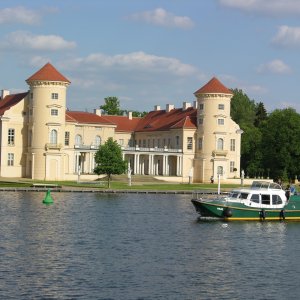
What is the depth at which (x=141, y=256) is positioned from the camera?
39.5m

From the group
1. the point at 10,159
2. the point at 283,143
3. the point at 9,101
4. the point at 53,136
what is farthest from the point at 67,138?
the point at 283,143

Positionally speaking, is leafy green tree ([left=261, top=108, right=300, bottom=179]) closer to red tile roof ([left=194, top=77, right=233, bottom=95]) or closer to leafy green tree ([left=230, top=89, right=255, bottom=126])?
red tile roof ([left=194, top=77, right=233, bottom=95])

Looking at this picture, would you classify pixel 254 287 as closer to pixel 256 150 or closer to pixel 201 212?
pixel 201 212

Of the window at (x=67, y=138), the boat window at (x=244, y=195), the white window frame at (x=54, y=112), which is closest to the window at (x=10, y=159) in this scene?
the window at (x=67, y=138)

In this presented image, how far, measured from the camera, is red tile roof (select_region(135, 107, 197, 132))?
125 metres

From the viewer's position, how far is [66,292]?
30781 millimetres

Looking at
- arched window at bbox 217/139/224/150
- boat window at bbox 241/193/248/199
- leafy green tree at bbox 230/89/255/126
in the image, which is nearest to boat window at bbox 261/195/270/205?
boat window at bbox 241/193/248/199

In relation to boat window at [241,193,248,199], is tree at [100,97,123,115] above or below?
above

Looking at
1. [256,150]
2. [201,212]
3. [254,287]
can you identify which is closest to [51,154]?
[256,150]

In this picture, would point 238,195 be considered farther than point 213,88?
No

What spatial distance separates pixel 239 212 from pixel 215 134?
6422cm

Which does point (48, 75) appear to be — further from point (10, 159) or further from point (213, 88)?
point (213, 88)

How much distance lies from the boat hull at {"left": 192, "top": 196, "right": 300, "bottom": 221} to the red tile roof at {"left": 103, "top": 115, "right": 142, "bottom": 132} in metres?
79.0

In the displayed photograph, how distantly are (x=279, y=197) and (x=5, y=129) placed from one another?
206 ft
